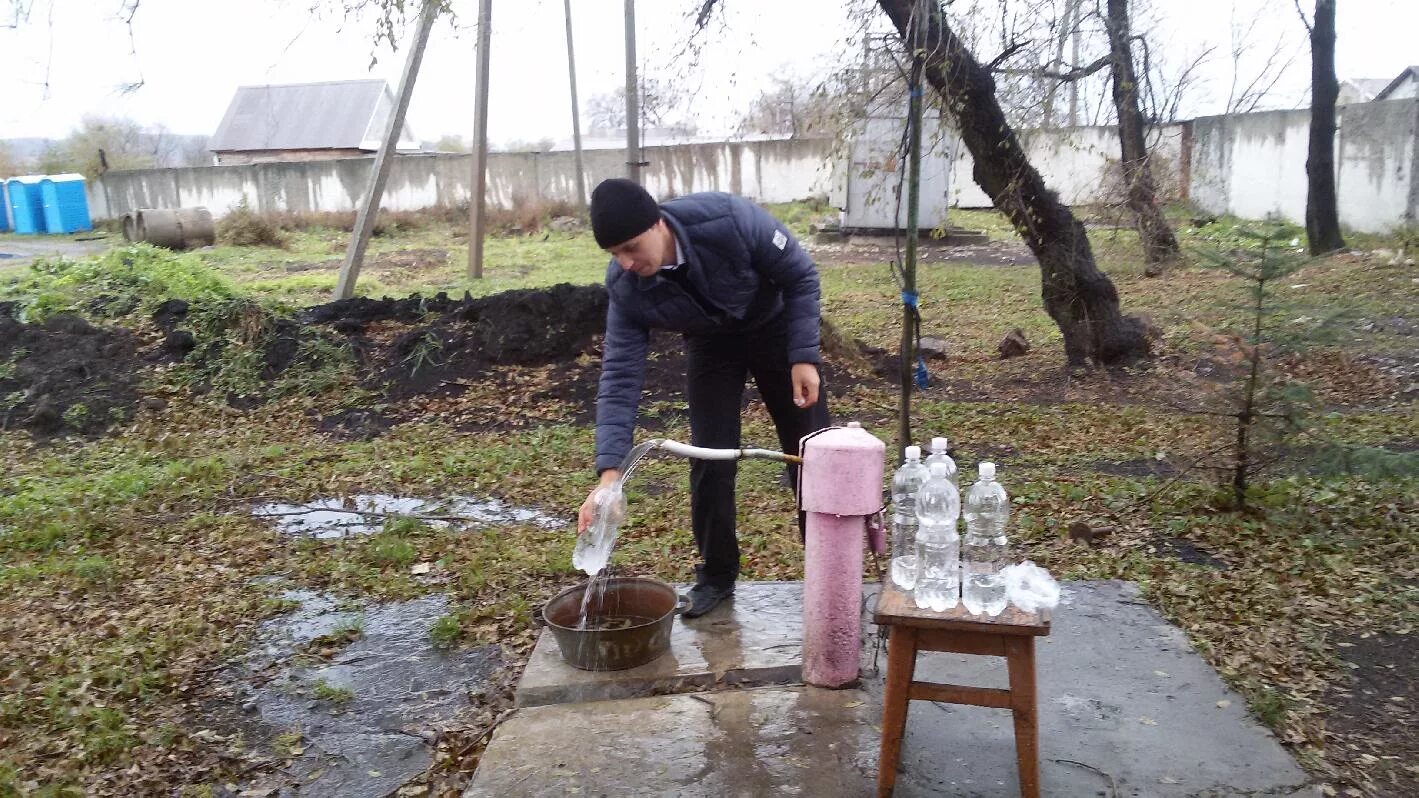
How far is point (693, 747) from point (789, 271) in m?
1.56

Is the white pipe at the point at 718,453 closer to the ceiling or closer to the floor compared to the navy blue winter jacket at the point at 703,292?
closer to the floor

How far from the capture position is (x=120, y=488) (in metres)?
6.37

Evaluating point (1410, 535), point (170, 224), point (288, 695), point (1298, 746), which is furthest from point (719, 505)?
point (170, 224)

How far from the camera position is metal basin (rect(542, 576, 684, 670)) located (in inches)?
138

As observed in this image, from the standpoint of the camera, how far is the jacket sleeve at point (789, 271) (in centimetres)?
343

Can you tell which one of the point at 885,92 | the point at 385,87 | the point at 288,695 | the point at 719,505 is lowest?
the point at 288,695

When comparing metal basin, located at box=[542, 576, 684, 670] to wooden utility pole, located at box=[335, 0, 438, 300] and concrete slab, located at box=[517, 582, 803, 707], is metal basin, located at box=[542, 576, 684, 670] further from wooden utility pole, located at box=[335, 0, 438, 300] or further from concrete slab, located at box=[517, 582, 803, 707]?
wooden utility pole, located at box=[335, 0, 438, 300]

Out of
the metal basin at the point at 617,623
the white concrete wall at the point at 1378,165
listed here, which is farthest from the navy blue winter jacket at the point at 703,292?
the white concrete wall at the point at 1378,165

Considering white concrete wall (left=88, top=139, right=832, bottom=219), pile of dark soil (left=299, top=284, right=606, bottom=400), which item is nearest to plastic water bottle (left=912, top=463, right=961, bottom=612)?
pile of dark soil (left=299, top=284, right=606, bottom=400)

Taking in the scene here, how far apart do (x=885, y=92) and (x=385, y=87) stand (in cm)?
3899

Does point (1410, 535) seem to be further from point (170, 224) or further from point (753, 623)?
point (170, 224)

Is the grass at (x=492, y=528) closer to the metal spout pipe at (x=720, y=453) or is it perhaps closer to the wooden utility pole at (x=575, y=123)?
the metal spout pipe at (x=720, y=453)

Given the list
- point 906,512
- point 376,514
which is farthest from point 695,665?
point 376,514

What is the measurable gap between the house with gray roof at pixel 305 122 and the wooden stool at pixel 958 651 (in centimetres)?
3969
